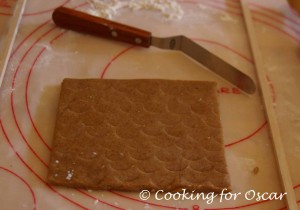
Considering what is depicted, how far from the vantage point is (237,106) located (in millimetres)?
834

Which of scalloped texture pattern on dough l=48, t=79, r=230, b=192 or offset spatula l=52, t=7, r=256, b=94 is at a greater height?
offset spatula l=52, t=7, r=256, b=94

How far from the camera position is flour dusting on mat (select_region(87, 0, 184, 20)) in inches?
39.4

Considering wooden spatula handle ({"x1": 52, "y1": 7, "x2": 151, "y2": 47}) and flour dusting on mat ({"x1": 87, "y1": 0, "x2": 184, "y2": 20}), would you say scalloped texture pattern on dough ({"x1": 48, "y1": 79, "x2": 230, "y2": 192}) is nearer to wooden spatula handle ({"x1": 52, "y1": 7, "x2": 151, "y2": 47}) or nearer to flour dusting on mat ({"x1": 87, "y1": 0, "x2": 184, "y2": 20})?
wooden spatula handle ({"x1": 52, "y1": 7, "x2": 151, "y2": 47})

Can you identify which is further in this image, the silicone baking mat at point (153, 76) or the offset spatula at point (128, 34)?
the offset spatula at point (128, 34)

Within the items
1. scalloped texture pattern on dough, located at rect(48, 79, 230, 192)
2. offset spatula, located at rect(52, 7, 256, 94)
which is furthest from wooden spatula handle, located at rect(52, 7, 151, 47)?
scalloped texture pattern on dough, located at rect(48, 79, 230, 192)

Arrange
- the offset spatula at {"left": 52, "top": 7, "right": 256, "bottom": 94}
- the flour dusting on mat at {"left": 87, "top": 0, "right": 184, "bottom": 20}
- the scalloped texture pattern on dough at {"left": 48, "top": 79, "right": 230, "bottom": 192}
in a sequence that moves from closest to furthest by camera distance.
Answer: the scalloped texture pattern on dough at {"left": 48, "top": 79, "right": 230, "bottom": 192} < the offset spatula at {"left": 52, "top": 7, "right": 256, "bottom": 94} < the flour dusting on mat at {"left": 87, "top": 0, "right": 184, "bottom": 20}

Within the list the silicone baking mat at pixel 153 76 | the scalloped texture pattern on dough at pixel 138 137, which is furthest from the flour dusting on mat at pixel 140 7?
the scalloped texture pattern on dough at pixel 138 137

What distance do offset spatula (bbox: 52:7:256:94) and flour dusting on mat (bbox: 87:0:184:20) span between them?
8cm

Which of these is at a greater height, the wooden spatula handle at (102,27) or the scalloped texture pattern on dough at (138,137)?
the wooden spatula handle at (102,27)

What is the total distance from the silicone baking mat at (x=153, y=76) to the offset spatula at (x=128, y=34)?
17mm

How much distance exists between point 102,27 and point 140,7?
0.15 metres

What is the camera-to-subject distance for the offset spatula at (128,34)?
0.89m

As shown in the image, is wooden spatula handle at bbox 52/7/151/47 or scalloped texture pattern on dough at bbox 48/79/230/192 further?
wooden spatula handle at bbox 52/7/151/47

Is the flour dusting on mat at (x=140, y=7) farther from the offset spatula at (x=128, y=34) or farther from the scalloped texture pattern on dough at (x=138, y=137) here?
the scalloped texture pattern on dough at (x=138, y=137)
